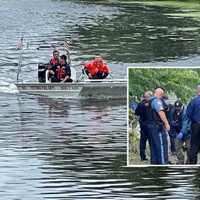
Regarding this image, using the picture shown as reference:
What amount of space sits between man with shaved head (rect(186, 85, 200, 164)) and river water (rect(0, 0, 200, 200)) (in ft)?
8.22

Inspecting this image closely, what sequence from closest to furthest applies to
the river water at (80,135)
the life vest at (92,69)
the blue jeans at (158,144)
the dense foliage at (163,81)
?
the blue jeans at (158,144)
the dense foliage at (163,81)
the river water at (80,135)
the life vest at (92,69)

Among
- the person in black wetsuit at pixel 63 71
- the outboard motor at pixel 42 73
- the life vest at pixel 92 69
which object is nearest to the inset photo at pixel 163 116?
the person in black wetsuit at pixel 63 71

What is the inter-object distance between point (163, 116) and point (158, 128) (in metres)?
0.34

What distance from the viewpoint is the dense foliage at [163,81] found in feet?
50.3

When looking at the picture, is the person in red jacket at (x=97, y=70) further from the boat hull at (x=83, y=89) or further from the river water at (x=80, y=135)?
the river water at (x=80, y=135)

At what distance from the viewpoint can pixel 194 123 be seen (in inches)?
604

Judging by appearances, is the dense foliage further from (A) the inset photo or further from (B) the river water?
(B) the river water

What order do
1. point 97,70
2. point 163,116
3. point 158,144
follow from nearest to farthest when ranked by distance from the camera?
point 163,116 < point 158,144 < point 97,70

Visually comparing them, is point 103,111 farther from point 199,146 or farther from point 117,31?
point 117,31

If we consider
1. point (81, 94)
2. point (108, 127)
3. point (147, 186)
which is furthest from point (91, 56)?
point (147, 186)

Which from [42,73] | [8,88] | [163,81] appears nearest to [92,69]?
[42,73]

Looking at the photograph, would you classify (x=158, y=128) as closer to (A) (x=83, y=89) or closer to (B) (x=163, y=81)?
(B) (x=163, y=81)

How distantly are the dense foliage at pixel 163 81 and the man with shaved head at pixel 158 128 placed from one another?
0.49 ft

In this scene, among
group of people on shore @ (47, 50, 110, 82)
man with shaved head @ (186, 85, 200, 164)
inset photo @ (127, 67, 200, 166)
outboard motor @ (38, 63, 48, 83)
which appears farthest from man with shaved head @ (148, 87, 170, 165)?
outboard motor @ (38, 63, 48, 83)
